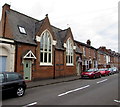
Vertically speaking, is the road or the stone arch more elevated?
the stone arch

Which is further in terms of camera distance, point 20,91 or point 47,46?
point 47,46

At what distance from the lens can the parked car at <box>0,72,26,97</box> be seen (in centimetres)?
742

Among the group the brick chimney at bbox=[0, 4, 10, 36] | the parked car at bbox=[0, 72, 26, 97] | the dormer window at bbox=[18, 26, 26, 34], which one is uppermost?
the brick chimney at bbox=[0, 4, 10, 36]

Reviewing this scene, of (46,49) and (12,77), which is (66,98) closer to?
(12,77)

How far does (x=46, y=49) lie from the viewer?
1791cm

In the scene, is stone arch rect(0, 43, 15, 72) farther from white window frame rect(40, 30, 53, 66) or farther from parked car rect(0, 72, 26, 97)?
parked car rect(0, 72, 26, 97)

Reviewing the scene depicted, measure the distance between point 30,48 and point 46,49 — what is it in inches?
116

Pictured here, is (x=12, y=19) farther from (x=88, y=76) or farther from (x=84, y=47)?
(x=84, y=47)

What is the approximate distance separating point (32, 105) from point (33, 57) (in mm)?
9175

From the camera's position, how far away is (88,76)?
19719mm

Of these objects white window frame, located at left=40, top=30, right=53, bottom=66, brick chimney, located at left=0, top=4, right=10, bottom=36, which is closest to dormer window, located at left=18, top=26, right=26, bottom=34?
brick chimney, located at left=0, top=4, right=10, bottom=36

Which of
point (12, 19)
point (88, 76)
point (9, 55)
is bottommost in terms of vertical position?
point (88, 76)

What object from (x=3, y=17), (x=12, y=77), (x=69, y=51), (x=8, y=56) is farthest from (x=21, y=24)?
(x=12, y=77)

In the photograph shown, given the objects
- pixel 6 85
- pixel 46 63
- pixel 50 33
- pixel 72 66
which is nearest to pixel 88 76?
pixel 72 66
